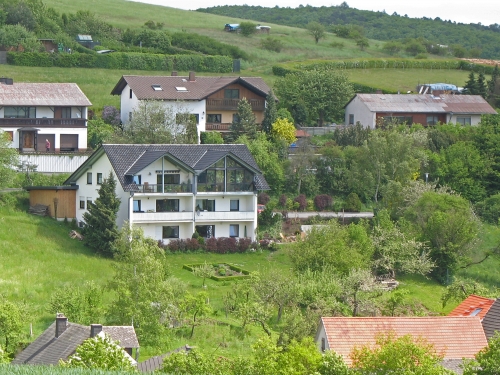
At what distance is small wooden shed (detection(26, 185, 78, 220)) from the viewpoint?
6625cm

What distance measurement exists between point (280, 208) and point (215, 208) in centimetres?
540

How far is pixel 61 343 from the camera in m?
42.8

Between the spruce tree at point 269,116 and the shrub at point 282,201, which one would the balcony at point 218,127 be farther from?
the shrub at point 282,201

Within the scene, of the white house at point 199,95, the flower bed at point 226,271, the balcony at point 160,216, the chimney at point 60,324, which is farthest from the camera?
the white house at point 199,95

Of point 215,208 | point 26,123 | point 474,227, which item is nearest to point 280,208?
point 215,208

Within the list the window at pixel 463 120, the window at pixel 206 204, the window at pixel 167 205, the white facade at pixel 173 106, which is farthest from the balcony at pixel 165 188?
the window at pixel 463 120

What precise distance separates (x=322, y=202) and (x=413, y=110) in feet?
68.7

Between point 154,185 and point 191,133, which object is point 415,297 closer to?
point 154,185

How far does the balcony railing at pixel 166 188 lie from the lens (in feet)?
215

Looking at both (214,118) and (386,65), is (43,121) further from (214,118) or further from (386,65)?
(386,65)

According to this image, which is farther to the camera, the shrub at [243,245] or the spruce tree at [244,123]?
the spruce tree at [244,123]

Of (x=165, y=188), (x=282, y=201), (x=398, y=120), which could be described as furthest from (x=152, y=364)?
(x=398, y=120)

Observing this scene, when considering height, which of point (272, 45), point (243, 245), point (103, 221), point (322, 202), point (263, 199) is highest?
point (272, 45)

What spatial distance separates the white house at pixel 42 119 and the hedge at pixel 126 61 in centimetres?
1832
